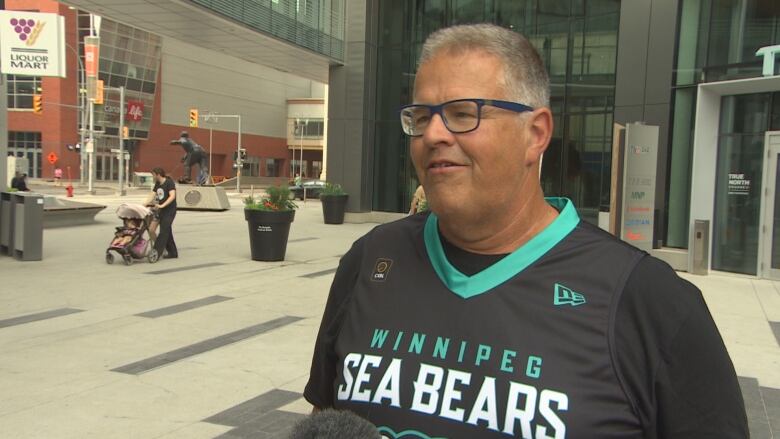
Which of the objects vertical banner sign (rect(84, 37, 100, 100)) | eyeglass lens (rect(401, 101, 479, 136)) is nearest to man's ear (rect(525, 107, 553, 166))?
eyeglass lens (rect(401, 101, 479, 136))

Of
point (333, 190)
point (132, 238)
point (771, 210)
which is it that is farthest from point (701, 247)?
point (333, 190)

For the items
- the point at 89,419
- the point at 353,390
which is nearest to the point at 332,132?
the point at 89,419

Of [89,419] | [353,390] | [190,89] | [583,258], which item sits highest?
[190,89]

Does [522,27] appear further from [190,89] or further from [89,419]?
[190,89]

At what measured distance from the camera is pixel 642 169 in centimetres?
1165

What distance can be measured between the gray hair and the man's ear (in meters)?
0.02

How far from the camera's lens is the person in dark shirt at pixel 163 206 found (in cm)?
1163

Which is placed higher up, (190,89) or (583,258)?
(190,89)

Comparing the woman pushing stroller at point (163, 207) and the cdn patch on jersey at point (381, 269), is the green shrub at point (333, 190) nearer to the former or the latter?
the woman pushing stroller at point (163, 207)

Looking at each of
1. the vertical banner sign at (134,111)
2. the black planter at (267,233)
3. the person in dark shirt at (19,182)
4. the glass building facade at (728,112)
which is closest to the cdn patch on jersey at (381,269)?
the black planter at (267,233)

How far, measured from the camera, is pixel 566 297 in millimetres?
1334

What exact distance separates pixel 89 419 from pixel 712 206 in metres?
11.7

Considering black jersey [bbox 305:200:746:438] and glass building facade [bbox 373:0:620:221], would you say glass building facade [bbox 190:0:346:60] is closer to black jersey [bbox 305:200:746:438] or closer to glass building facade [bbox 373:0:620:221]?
glass building facade [bbox 373:0:620:221]

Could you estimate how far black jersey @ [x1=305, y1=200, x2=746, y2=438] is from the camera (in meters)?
1.25
